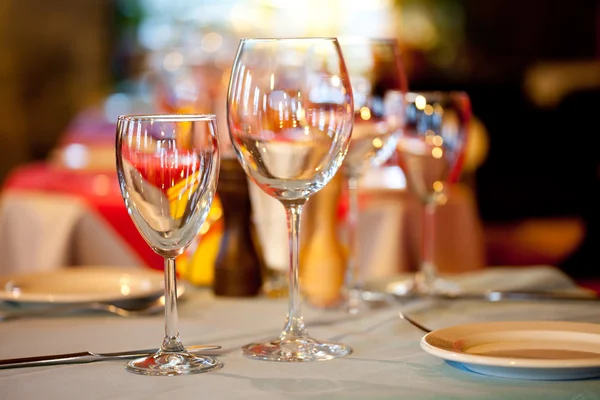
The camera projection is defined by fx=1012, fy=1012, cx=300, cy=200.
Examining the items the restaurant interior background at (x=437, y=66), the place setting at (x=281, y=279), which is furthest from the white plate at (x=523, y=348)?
the restaurant interior background at (x=437, y=66)

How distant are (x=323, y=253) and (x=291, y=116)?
0.35 meters

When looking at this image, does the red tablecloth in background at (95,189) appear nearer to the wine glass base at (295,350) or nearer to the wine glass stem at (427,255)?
the wine glass stem at (427,255)

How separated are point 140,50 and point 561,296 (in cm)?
849

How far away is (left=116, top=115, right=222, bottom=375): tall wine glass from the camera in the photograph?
31.0 inches

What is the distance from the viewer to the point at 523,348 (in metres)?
0.83

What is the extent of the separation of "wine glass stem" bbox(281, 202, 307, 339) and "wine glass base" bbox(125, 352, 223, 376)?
8cm

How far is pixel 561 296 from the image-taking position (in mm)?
1109

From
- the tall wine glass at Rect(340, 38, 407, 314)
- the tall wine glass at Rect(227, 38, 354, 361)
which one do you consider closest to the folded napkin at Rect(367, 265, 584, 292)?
the tall wine glass at Rect(340, 38, 407, 314)

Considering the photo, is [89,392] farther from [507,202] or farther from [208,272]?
[507,202]

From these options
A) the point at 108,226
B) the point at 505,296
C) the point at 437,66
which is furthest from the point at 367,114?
the point at 437,66

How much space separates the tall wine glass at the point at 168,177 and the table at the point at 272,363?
5cm

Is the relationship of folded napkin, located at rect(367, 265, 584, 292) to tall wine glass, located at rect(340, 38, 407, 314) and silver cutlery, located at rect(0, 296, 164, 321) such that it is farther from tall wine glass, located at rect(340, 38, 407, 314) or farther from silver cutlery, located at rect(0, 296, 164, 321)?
silver cutlery, located at rect(0, 296, 164, 321)

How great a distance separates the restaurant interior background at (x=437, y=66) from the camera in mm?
5906

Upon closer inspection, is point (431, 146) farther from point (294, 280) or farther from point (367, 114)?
point (294, 280)
